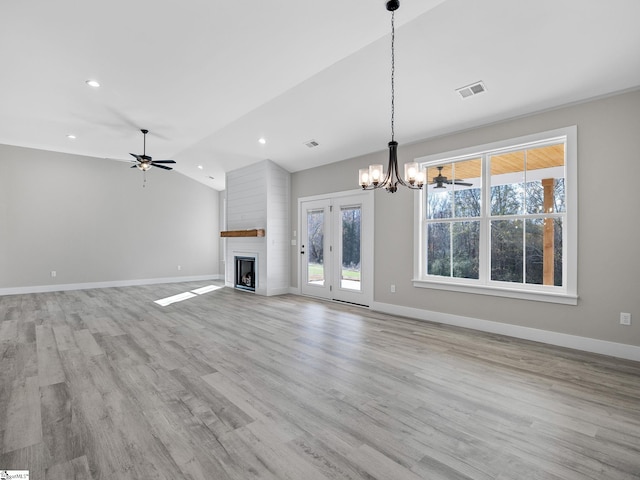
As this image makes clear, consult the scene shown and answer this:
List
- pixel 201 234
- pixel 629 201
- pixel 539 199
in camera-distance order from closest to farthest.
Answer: pixel 629 201 < pixel 539 199 < pixel 201 234

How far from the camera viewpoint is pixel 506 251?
13.9 feet

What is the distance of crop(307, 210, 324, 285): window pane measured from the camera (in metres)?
6.66

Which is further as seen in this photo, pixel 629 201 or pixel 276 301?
pixel 276 301

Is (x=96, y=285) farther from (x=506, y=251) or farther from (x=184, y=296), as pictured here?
(x=506, y=251)

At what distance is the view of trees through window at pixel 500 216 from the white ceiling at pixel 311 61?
0.64 meters

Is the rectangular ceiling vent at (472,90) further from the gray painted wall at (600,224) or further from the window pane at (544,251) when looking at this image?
the window pane at (544,251)

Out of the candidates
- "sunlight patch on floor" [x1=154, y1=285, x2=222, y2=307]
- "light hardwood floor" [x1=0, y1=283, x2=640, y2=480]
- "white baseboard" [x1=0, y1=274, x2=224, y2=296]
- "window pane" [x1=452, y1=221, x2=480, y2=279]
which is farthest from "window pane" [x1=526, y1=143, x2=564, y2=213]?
"white baseboard" [x1=0, y1=274, x2=224, y2=296]

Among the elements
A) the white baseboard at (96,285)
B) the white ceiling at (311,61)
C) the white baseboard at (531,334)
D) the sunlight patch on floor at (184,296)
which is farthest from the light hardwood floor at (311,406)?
the white baseboard at (96,285)

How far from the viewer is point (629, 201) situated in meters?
3.28

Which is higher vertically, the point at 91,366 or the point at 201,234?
the point at 201,234

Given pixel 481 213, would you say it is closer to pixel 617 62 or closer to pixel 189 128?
pixel 617 62

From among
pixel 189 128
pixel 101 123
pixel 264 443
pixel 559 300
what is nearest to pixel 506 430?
pixel 264 443

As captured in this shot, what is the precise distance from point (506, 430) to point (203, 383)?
236 cm

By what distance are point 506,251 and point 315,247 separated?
3.69 metres
